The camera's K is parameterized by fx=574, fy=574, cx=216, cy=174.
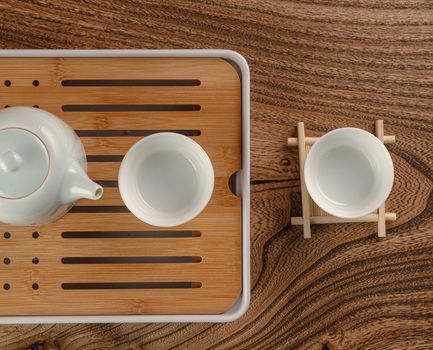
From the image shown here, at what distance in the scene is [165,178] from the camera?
0.67 m

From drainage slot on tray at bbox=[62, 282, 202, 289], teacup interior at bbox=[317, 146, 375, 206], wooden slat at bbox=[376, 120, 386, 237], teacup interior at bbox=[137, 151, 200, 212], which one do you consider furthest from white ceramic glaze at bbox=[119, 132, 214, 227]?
wooden slat at bbox=[376, 120, 386, 237]

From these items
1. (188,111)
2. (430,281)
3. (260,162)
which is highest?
(188,111)

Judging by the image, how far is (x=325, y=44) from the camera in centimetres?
92

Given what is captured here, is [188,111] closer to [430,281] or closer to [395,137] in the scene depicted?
[395,137]

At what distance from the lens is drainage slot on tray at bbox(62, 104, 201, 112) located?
71cm

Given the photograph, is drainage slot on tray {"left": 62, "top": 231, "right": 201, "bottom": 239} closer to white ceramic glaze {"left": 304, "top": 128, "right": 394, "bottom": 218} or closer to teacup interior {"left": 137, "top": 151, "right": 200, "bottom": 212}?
teacup interior {"left": 137, "top": 151, "right": 200, "bottom": 212}

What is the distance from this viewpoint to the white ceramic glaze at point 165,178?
65cm

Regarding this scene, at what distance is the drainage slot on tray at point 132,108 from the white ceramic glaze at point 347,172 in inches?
7.4

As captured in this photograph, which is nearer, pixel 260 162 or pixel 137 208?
pixel 137 208

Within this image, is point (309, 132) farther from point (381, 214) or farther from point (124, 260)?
point (124, 260)

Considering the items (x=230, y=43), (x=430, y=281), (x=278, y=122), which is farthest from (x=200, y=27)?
(x=430, y=281)

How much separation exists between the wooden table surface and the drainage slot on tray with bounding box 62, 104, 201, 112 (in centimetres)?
22

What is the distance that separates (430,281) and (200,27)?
546mm

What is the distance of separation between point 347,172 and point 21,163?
17.0 inches
